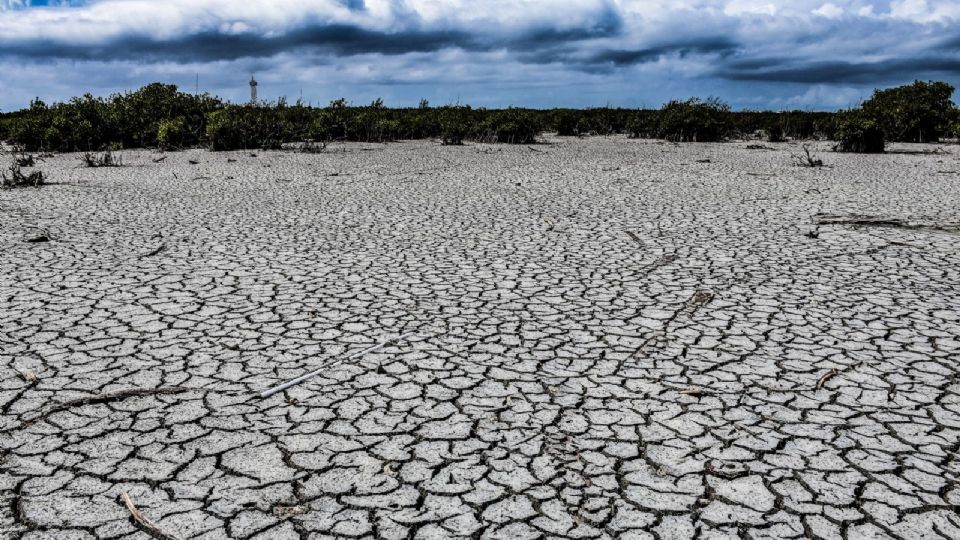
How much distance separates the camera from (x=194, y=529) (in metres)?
2.33

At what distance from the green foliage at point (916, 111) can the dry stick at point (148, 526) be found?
2323 centimetres

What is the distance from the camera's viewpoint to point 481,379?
11.8 feet

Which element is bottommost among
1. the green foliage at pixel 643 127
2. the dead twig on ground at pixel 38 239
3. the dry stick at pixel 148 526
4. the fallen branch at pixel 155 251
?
the dry stick at pixel 148 526

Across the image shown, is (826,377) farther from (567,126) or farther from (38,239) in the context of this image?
(567,126)

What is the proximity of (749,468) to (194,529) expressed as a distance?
188 cm

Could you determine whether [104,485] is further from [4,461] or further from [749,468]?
[749,468]

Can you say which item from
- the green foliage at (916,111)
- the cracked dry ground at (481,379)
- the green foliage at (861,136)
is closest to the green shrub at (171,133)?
the cracked dry ground at (481,379)

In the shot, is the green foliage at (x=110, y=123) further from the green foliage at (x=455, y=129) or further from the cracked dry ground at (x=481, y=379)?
the cracked dry ground at (x=481, y=379)

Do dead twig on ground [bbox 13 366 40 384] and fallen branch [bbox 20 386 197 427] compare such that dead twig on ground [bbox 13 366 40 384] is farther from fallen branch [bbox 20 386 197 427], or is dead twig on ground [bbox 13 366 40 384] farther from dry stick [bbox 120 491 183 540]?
dry stick [bbox 120 491 183 540]

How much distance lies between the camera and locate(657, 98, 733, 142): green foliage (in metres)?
24.3

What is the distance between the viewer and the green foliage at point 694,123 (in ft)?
79.7

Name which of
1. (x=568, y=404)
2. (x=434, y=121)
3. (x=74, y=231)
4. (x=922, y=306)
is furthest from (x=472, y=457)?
(x=434, y=121)

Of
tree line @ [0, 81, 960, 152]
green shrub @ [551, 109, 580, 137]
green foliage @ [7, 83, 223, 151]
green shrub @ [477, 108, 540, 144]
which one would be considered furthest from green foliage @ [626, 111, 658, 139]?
green foliage @ [7, 83, 223, 151]

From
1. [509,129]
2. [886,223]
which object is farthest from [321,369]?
[509,129]
